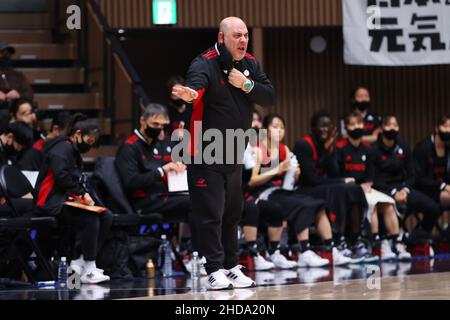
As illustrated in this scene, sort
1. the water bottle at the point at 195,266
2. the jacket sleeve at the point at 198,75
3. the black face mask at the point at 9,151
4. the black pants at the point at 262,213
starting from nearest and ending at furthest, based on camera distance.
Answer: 1. the jacket sleeve at the point at 198,75
2. the water bottle at the point at 195,266
3. the black face mask at the point at 9,151
4. the black pants at the point at 262,213

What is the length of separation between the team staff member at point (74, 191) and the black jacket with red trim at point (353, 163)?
11.0 ft

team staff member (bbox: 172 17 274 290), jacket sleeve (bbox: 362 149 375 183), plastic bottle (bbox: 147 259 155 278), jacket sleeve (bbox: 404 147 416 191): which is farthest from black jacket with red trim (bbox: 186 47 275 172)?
jacket sleeve (bbox: 404 147 416 191)

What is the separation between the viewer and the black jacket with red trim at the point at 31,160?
32.6 feet

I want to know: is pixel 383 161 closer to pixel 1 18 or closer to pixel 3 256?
pixel 3 256

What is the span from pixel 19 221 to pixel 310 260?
3.25 metres

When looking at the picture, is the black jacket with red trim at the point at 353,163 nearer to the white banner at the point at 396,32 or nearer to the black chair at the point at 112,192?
the white banner at the point at 396,32

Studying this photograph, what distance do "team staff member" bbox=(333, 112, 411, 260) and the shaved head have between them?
4373 millimetres

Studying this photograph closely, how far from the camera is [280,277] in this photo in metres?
9.30

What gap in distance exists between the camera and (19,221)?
868 centimetres

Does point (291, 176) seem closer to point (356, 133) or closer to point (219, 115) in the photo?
point (356, 133)

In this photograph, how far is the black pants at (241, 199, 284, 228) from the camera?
34.4 ft

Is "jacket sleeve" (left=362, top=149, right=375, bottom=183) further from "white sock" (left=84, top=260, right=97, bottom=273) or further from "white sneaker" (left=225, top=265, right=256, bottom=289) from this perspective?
"white sneaker" (left=225, top=265, right=256, bottom=289)

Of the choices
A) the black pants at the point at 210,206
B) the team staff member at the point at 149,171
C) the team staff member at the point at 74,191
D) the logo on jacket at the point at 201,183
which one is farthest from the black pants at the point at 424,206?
the logo on jacket at the point at 201,183

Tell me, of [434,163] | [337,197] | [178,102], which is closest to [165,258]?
[178,102]
